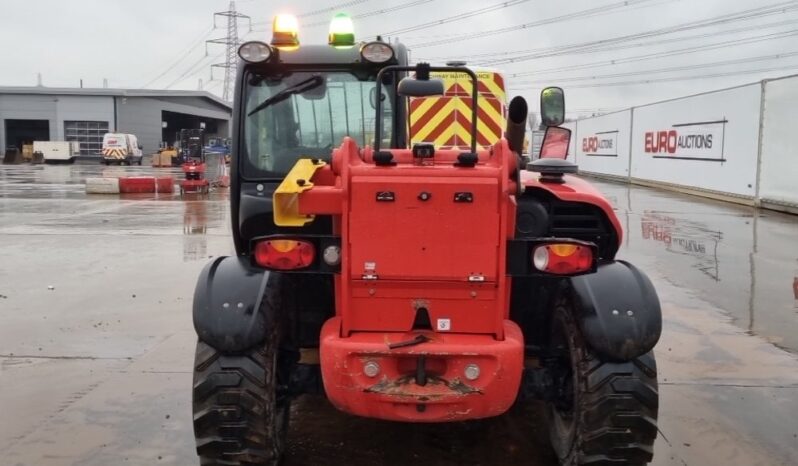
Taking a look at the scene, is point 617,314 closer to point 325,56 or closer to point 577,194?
point 577,194

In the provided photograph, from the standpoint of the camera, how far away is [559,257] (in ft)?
9.44

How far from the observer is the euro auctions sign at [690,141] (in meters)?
19.8

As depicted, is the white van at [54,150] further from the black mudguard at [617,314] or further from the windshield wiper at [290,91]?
the black mudguard at [617,314]

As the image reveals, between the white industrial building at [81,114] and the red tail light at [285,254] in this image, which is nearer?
the red tail light at [285,254]

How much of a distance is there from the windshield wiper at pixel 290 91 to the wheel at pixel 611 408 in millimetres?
2149

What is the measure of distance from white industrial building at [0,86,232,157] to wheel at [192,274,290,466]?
52.5 meters

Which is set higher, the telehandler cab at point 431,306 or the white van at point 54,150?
the white van at point 54,150

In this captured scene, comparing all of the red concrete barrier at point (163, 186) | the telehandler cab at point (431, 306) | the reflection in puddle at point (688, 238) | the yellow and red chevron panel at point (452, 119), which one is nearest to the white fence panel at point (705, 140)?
the reflection in puddle at point (688, 238)

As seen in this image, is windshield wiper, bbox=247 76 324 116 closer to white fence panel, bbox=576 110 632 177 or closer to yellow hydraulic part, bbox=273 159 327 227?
yellow hydraulic part, bbox=273 159 327 227

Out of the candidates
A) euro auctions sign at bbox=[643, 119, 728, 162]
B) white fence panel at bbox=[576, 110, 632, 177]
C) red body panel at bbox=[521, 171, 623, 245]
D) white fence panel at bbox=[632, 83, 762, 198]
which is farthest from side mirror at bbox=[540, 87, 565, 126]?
white fence panel at bbox=[576, 110, 632, 177]

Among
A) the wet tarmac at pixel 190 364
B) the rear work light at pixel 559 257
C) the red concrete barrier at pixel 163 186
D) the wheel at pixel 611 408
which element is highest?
the rear work light at pixel 559 257

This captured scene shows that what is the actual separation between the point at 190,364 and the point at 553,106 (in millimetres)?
3254

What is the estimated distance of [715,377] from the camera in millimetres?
5016

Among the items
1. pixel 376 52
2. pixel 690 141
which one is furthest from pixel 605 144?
pixel 376 52
